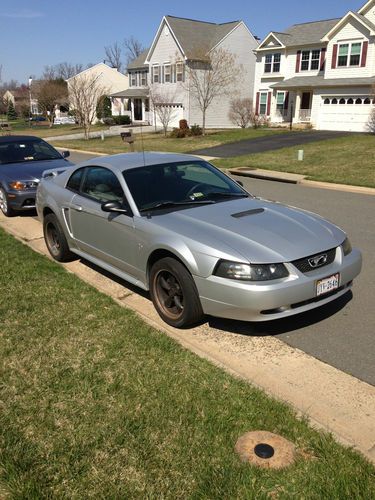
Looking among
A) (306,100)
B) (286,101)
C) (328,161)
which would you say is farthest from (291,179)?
(286,101)

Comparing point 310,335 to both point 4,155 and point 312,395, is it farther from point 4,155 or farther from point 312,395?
point 4,155

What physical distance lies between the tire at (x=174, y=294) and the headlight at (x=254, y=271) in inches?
15.7

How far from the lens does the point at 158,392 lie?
132 inches

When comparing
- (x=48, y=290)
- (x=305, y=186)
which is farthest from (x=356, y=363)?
(x=305, y=186)

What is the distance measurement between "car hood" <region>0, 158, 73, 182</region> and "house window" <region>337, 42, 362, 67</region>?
26892 millimetres

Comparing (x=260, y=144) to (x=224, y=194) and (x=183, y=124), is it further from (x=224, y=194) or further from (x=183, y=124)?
(x=224, y=194)

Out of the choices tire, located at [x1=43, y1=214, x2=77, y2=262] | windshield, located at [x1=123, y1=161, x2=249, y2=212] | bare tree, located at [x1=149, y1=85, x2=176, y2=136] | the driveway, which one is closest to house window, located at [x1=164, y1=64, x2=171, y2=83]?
bare tree, located at [x1=149, y1=85, x2=176, y2=136]

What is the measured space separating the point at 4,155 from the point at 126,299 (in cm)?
663

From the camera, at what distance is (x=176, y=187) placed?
16.7 feet

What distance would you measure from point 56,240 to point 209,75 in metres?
35.3

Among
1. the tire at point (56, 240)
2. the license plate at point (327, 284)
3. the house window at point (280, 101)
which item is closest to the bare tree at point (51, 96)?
the house window at point (280, 101)

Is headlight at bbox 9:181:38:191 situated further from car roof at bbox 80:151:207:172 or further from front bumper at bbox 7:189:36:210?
car roof at bbox 80:151:207:172

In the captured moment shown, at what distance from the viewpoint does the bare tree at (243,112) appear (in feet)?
129

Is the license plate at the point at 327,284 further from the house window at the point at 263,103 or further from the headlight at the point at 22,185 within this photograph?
the house window at the point at 263,103
